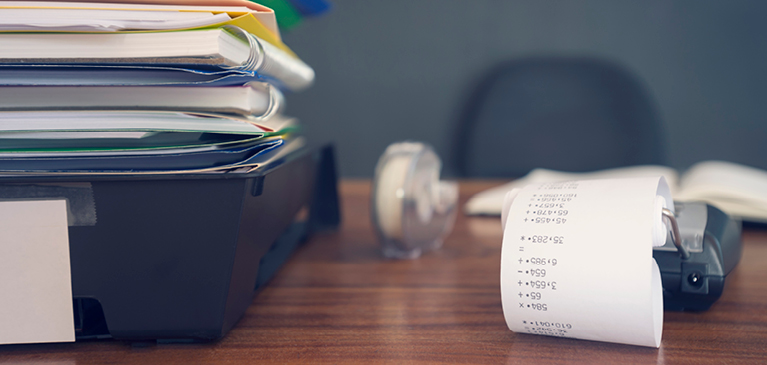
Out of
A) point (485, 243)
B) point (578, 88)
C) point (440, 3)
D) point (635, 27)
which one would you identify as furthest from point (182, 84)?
point (635, 27)

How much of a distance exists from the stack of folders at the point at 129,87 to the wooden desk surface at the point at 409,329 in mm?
109

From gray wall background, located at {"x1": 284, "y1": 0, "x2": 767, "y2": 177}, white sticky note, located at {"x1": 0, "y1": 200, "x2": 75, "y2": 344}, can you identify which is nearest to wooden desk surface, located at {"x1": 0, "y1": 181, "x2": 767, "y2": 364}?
white sticky note, located at {"x1": 0, "y1": 200, "x2": 75, "y2": 344}

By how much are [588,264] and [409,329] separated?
124 millimetres

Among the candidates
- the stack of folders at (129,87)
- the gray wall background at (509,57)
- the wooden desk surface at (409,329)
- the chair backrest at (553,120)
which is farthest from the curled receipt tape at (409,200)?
the gray wall background at (509,57)

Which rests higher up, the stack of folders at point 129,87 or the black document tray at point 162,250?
the stack of folders at point 129,87

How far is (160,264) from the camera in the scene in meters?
0.29

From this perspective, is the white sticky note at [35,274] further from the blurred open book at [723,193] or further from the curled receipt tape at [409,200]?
the blurred open book at [723,193]

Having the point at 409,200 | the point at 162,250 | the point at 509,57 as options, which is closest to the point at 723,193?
the point at 409,200

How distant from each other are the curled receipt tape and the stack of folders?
181 millimetres

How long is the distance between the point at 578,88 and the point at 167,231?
4.05 feet

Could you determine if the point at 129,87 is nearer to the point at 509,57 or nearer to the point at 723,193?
the point at 723,193

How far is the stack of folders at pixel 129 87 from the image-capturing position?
0.28 metres

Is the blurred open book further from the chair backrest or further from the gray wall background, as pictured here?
the gray wall background

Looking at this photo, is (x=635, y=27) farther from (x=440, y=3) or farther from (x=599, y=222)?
(x=599, y=222)
